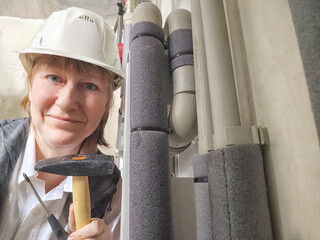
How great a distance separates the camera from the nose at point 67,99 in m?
0.54

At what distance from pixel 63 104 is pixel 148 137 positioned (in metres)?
0.27

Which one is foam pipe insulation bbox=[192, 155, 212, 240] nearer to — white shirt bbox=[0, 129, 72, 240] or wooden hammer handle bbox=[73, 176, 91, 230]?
wooden hammer handle bbox=[73, 176, 91, 230]

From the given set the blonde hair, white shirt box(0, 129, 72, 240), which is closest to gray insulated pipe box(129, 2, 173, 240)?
the blonde hair

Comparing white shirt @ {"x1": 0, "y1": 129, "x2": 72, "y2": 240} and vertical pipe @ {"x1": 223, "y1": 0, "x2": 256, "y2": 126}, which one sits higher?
vertical pipe @ {"x1": 223, "y1": 0, "x2": 256, "y2": 126}

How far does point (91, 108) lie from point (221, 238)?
46 centimetres

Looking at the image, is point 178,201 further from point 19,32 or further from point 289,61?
point 19,32

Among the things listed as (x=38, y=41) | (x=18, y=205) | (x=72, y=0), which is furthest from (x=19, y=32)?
(x=18, y=205)

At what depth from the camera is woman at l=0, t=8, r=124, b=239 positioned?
0.54 m

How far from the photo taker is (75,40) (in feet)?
1.85

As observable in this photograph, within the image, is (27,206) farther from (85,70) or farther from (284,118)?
(284,118)

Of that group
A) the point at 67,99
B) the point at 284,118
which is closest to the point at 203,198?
the point at 284,118

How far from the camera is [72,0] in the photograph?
106 cm

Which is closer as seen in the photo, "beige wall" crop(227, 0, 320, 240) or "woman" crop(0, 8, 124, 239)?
"beige wall" crop(227, 0, 320, 240)

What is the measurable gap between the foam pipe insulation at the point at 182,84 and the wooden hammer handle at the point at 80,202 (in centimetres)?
23
